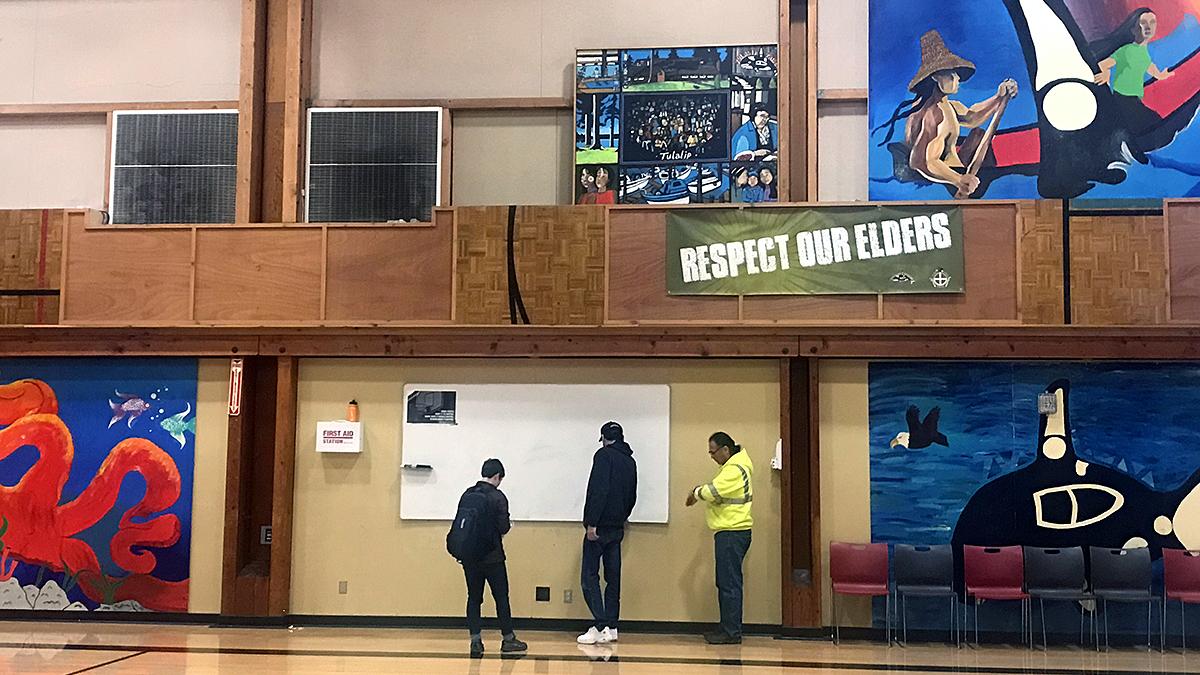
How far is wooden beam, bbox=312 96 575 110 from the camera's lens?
1077 cm

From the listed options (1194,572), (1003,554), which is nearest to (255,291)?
(1003,554)

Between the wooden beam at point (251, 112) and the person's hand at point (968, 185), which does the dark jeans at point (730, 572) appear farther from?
the wooden beam at point (251, 112)

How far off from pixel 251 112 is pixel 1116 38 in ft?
25.9

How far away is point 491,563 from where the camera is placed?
8.48 m

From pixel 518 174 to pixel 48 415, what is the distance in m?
4.95

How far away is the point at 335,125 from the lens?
35.5ft

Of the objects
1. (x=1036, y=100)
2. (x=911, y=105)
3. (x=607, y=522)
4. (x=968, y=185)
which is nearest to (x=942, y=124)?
(x=911, y=105)

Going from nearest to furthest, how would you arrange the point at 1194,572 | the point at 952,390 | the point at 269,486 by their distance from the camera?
1. the point at 1194,572
2. the point at 952,390
3. the point at 269,486

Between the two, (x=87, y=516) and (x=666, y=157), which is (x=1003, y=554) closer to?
(x=666, y=157)

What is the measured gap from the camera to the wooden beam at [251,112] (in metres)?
10.7

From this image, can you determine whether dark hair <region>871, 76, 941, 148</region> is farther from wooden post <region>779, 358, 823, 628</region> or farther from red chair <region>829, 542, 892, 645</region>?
red chair <region>829, 542, 892, 645</region>

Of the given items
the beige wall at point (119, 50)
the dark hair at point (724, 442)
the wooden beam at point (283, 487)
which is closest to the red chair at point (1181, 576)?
the dark hair at point (724, 442)

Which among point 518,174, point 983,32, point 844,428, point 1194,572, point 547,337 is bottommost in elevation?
point 1194,572

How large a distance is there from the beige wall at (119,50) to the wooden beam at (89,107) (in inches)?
3.0
